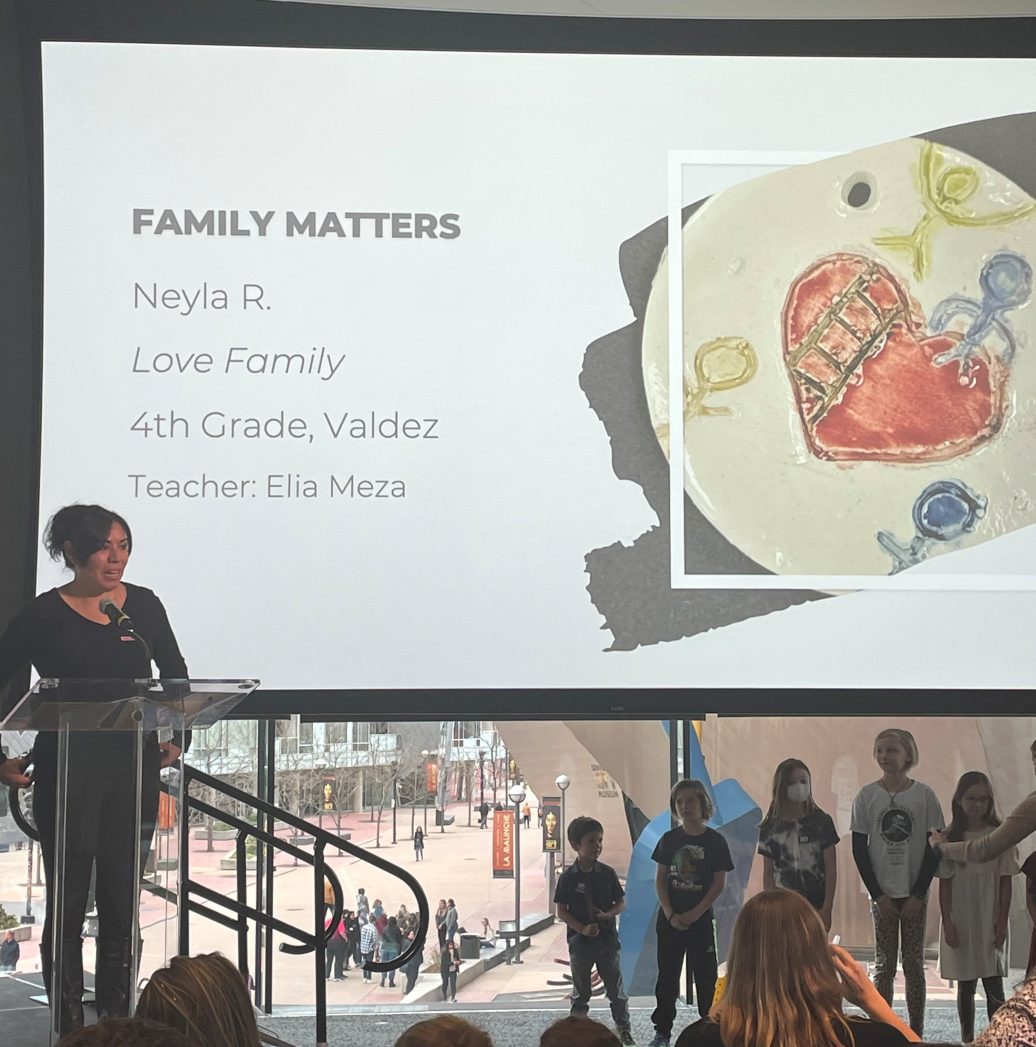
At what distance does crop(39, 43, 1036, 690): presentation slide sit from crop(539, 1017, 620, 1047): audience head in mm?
2288

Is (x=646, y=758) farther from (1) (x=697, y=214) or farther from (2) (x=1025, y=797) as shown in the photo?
(1) (x=697, y=214)

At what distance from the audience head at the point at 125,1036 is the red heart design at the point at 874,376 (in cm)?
314

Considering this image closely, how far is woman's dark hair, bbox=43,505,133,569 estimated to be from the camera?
12.9 feet

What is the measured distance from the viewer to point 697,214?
4098mm

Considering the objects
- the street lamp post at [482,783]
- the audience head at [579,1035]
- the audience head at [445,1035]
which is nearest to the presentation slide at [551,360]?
the street lamp post at [482,783]

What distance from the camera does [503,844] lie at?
4.47 metres

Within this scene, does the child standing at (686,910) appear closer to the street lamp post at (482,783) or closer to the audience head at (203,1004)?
the street lamp post at (482,783)

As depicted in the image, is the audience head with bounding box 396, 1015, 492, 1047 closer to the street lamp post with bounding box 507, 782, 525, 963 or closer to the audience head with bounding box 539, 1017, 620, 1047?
the audience head with bounding box 539, 1017, 620, 1047

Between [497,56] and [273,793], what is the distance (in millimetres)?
2588

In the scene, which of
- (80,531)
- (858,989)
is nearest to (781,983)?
(858,989)

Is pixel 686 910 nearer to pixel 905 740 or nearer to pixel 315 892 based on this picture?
pixel 905 740

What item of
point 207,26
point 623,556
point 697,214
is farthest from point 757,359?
point 207,26

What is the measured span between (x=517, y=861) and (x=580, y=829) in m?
0.30

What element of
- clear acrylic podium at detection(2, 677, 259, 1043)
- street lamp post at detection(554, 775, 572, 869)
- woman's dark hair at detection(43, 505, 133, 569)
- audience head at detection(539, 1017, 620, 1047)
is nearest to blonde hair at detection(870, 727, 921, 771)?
street lamp post at detection(554, 775, 572, 869)
